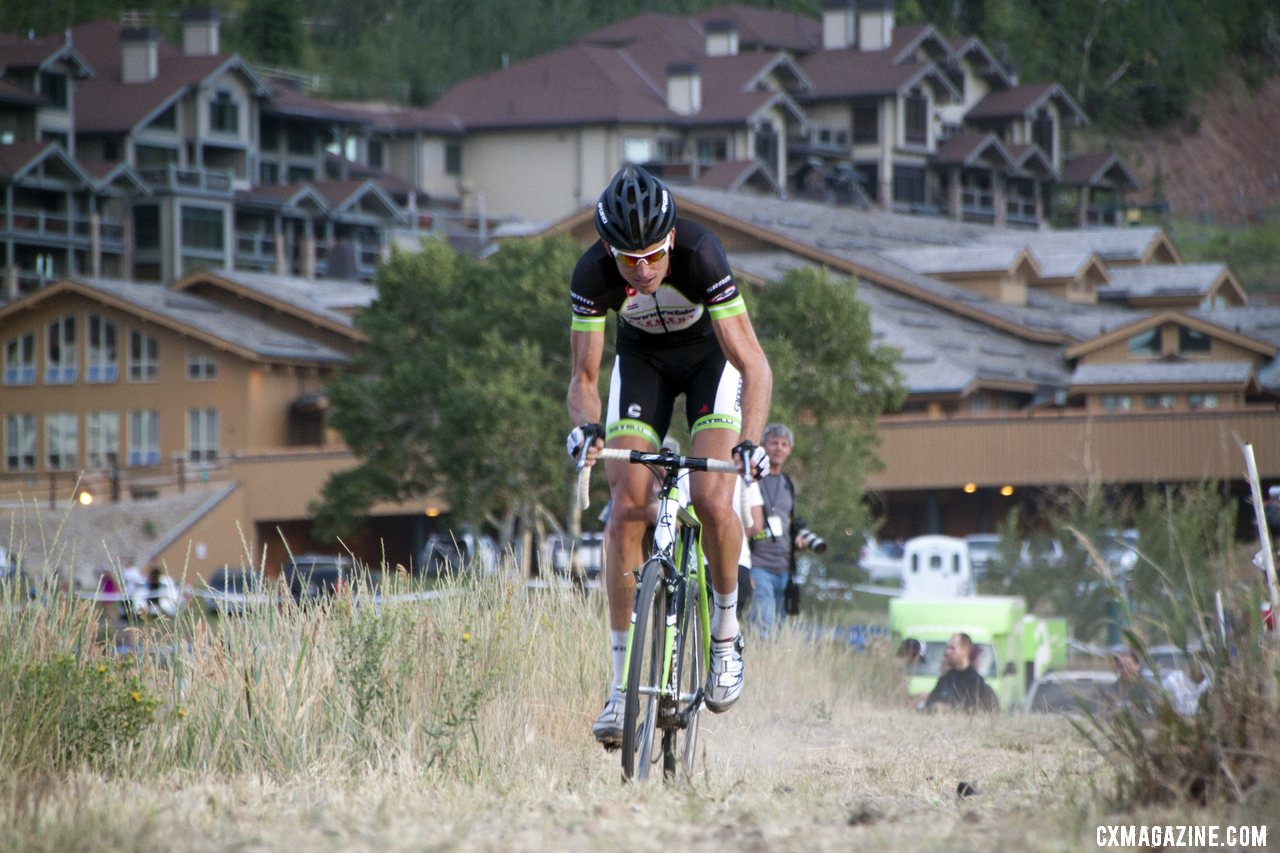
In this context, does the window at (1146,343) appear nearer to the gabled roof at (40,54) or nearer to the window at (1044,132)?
the window at (1044,132)

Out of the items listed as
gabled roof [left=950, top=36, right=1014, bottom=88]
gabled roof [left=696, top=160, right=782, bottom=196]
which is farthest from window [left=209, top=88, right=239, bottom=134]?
gabled roof [left=950, top=36, right=1014, bottom=88]

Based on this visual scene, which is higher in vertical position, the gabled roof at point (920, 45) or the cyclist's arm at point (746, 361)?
the gabled roof at point (920, 45)

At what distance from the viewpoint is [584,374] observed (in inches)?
275

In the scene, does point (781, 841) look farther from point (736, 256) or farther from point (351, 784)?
point (736, 256)

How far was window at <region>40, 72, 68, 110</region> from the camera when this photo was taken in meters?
76.5

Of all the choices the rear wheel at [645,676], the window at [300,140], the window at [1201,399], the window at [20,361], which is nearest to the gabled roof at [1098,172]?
the window at [300,140]

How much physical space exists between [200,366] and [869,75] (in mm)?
40325

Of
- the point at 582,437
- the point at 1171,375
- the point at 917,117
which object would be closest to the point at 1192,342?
the point at 1171,375

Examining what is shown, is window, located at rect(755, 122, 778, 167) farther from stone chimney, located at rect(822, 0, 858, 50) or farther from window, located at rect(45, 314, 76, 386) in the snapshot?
window, located at rect(45, 314, 76, 386)

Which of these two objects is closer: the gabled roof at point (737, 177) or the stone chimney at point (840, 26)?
the gabled roof at point (737, 177)

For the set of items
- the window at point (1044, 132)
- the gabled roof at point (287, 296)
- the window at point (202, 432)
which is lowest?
the window at point (202, 432)

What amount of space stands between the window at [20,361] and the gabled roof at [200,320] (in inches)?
42.0

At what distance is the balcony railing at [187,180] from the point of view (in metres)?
74.9

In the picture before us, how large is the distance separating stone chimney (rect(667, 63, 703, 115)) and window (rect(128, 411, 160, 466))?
3530cm
